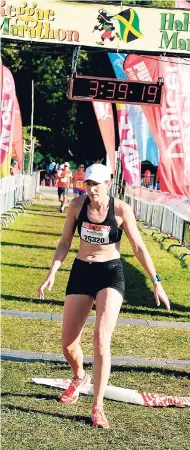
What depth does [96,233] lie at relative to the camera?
22.4 feet

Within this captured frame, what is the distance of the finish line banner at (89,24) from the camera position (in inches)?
699

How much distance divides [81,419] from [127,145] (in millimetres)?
17032

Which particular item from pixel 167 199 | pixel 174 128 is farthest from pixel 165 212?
pixel 174 128

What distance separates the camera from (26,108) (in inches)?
2576

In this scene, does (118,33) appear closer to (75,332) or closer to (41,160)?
(75,332)

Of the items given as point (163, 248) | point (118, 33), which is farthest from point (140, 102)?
point (163, 248)

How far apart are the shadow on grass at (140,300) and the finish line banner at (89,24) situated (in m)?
4.76

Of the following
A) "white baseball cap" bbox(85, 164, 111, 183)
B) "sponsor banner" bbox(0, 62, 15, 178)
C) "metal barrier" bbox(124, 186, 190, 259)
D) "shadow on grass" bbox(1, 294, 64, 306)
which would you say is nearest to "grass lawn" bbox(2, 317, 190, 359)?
"shadow on grass" bbox(1, 294, 64, 306)

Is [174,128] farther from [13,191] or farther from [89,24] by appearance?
[13,191]

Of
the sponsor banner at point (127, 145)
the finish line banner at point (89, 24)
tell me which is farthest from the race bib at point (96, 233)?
the sponsor banner at point (127, 145)

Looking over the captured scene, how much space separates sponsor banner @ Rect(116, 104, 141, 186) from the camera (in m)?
23.1

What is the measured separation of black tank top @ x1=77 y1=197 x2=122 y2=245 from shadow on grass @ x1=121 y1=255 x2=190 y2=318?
195 inches

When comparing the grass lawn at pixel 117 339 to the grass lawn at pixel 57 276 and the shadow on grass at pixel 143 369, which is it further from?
the grass lawn at pixel 57 276

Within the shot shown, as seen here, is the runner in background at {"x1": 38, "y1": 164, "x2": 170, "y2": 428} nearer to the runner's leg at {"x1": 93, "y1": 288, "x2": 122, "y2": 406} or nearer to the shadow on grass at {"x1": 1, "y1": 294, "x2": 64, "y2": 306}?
the runner's leg at {"x1": 93, "y1": 288, "x2": 122, "y2": 406}
